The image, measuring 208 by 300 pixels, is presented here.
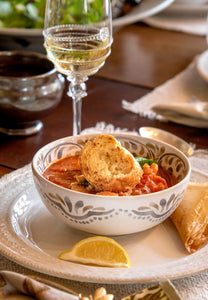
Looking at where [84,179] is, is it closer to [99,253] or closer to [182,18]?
[99,253]

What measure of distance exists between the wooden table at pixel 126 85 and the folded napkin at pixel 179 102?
0.03 m

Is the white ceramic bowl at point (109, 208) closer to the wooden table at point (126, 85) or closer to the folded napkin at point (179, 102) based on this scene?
the wooden table at point (126, 85)

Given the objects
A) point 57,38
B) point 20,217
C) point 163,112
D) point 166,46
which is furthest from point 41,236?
point 166,46

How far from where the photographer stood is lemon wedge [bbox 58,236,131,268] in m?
0.80

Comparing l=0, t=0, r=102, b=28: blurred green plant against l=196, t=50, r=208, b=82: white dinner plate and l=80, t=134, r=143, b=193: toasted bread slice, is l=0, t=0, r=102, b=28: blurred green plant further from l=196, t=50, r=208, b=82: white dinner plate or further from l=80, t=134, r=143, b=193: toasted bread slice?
l=80, t=134, r=143, b=193: toasted bread slice

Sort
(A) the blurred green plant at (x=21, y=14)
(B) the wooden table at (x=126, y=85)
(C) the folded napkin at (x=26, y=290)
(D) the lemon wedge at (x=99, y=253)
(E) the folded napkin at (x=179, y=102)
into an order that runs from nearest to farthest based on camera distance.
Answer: (C) the folded napkin at (x=26, y=290) < (D) the lemon wedge at (x=99, y=253) < (B) the wooden table at (x=126, y=85) < (E) the folded napkin at (x=179, y=102) < (A) the blurred green plant at (x=21, y=14)

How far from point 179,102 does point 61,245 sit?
956 mm

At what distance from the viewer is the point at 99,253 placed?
812 mm

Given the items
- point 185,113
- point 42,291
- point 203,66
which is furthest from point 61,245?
point 203,66

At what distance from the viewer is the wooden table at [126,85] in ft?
4.55

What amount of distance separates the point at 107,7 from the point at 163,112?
45 centimetres

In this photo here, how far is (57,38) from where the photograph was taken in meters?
1.20

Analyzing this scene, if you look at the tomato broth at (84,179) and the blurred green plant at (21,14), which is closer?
the tomato broth at (84,179)

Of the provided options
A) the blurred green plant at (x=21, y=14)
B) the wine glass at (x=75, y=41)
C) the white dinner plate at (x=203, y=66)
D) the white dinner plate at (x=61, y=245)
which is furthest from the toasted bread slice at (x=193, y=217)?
the blurred green plant at (x=21, y=14)
